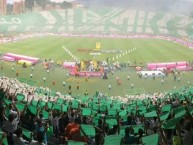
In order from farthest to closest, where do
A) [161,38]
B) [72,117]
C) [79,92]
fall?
[161,38], [79,92], [72,117]

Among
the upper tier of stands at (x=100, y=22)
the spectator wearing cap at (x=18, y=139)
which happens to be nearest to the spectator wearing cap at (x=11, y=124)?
the spectator wearing cap at (x=18, y=139)

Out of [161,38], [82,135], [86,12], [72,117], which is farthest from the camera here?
[86,12]

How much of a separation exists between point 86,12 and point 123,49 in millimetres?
49383

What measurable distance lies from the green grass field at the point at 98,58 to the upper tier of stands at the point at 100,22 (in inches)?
816

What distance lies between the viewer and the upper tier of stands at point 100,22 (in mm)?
92188

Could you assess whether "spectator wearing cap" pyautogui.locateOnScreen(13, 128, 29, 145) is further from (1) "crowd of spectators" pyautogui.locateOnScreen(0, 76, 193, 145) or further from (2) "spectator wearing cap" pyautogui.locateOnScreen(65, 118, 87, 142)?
(2) "spectator wearing cap" pyautogui.locateOnScreen(65, 118, 87, 142)

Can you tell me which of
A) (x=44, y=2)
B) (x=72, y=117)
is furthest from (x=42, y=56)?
(x=44, y=2)

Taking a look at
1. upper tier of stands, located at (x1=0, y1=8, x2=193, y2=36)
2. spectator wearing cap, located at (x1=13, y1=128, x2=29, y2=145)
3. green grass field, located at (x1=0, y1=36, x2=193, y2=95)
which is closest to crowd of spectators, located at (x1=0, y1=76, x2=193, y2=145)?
spectator wearing cap, located at (x1=13, y1=128, x2=29, y2=145)

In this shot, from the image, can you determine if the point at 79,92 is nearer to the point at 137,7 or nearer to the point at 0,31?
the point at 0,31

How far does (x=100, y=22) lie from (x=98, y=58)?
1884 inches

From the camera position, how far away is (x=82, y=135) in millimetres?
11141

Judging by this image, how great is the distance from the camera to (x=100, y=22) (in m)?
101

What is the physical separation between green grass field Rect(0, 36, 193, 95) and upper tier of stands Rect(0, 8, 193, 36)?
816 inches

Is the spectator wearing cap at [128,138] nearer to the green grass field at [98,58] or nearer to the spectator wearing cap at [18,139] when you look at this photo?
the spectator wearing cap at [18,139]
